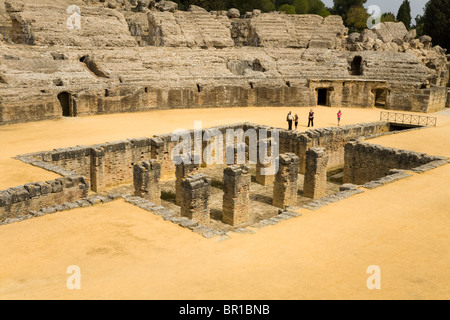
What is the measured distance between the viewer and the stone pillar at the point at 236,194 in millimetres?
12555

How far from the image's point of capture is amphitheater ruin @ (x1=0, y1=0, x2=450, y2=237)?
1262 centimetres

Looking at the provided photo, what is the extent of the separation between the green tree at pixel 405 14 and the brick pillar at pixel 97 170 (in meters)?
48.6

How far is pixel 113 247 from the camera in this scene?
7.94m

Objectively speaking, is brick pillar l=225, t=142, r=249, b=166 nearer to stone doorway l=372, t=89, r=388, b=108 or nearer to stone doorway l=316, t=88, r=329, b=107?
stone doorway l=316, t=88, r=329, b=107

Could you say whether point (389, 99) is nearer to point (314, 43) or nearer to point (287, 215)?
point (314, 43)

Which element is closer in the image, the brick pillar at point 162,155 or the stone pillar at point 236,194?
the stone pillar at point 236,194

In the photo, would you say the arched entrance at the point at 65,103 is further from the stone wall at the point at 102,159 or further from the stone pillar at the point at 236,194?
the stone pillar at the point at 236,194

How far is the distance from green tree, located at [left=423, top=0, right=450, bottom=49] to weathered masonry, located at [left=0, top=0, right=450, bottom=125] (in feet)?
35.5

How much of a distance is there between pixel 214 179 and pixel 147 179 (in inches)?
179

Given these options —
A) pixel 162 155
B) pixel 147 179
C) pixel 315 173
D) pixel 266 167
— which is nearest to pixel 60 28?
pixel 162 155

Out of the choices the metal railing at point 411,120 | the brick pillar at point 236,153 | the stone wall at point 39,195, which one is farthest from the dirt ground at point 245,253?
the metal railing at point 411,120

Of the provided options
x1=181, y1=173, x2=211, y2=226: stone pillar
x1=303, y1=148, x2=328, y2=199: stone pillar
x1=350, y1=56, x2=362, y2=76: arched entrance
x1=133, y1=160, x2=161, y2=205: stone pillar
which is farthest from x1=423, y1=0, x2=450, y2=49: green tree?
x1=181, y1=173, x2=211, y2=226: stone pillar

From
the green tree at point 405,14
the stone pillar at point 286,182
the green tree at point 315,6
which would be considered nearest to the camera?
the stone pillar at point 286,182

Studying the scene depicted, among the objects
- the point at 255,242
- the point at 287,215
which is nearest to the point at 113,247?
the point at 255,242
